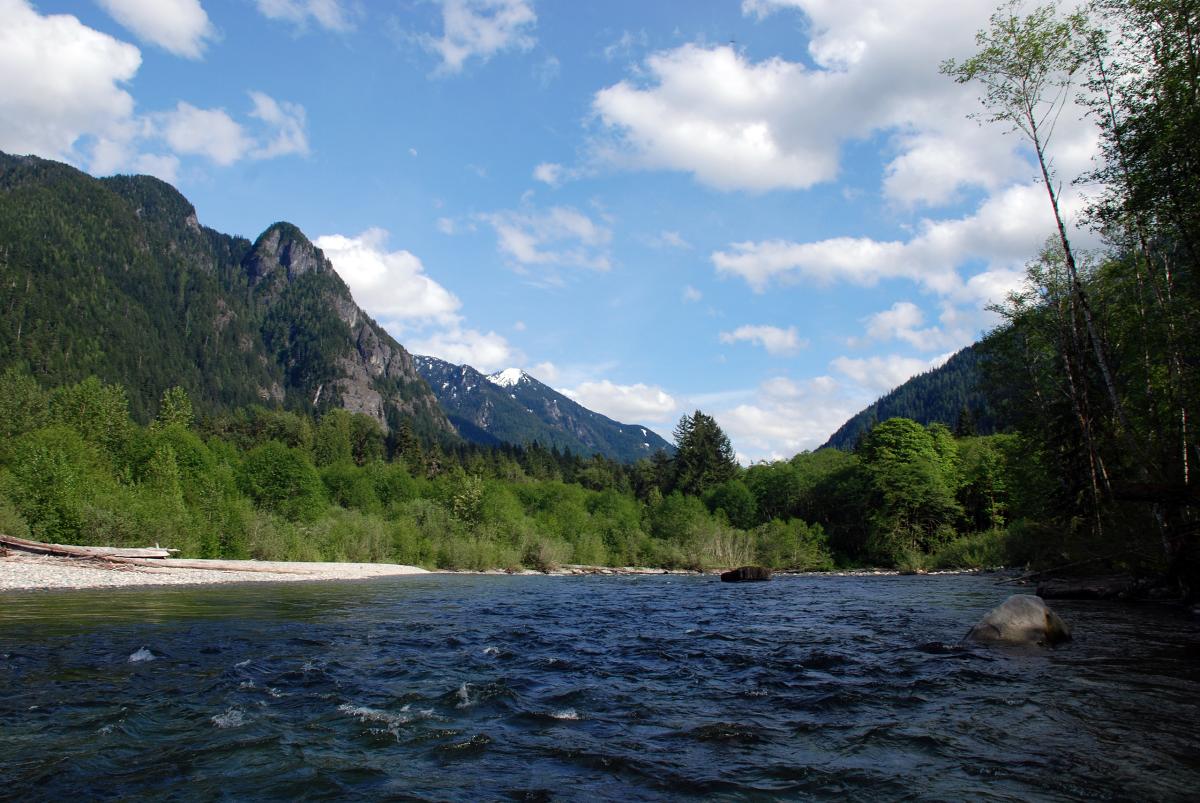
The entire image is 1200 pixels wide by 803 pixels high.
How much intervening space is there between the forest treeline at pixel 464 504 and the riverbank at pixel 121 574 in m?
6.45

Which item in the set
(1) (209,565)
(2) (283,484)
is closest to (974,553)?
(1) (209,565)

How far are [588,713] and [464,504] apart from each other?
88150 millimetres

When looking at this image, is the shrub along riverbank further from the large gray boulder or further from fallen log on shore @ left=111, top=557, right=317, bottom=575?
the large gray boulder

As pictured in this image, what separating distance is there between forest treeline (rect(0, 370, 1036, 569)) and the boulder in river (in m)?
21.0

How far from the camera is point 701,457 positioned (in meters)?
134

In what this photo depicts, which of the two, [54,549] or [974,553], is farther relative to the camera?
[974,553]

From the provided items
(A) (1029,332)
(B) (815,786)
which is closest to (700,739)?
(B) (815,786)

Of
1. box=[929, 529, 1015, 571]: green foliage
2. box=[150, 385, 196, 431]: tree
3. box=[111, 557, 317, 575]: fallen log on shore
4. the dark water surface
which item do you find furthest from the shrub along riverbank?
the dark water surface

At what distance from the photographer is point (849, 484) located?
299ft

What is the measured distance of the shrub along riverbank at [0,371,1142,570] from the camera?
2003 inches

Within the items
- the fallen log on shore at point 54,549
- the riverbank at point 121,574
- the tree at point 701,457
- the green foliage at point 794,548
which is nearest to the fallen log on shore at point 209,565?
the riverbank at point 121,574

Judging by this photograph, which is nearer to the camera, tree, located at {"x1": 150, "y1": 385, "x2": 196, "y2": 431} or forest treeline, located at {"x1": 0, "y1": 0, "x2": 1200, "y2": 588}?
forest treeline, located at {"x1": 0, "y1": 0, "x2": 1200, "y2": 588}

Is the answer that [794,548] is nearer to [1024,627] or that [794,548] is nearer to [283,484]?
[283,484]

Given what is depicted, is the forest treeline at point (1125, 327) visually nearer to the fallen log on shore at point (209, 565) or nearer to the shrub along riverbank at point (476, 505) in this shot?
the shrub along riverbank at point (476, 505)
